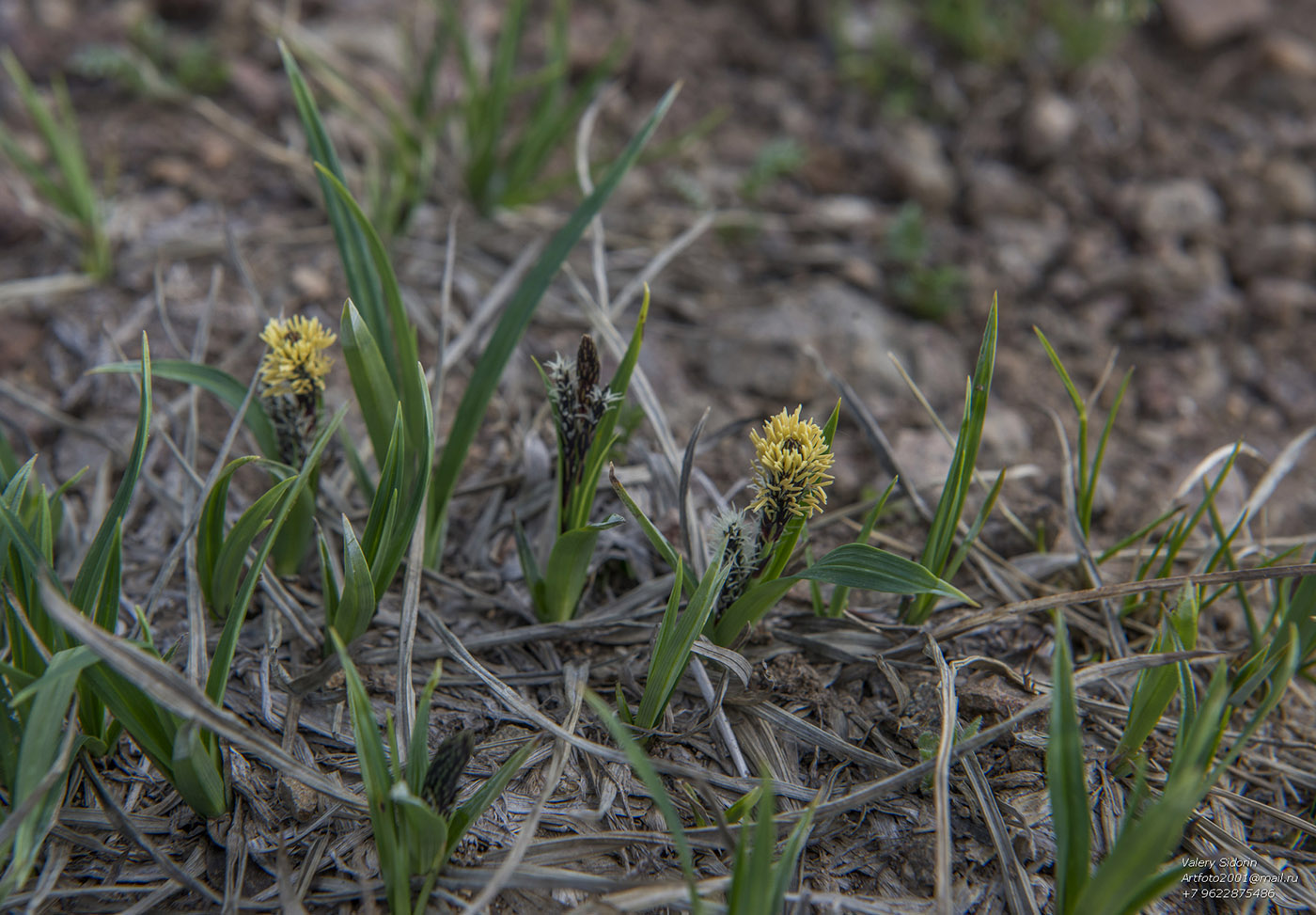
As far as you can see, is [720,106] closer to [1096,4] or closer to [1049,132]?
[1049,132]

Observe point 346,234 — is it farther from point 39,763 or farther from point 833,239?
point 833,239

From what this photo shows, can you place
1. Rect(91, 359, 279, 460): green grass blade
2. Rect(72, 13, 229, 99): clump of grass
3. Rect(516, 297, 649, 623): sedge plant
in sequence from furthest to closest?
1. Rect(72, 13, 229, 99): clump of grass
2. Rect(91, 359, 279, 460): green grass blade
3. Rect(516, 297, 649, 623): sedge plant

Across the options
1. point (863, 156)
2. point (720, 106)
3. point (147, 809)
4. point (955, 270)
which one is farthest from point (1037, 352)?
point (147, 809)

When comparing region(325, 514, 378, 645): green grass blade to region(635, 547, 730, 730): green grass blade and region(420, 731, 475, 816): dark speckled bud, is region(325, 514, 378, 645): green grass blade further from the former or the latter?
region(635, 547, 730, 730): green grass blade

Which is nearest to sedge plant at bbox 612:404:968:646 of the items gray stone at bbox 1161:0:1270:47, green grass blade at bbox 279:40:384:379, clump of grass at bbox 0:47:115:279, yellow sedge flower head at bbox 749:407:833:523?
yellow sedge flower head at bbox 749:407:833:523

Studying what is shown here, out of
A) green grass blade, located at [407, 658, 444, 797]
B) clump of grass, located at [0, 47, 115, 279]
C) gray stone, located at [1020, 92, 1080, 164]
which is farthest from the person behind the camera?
gray stone, located at [1020, 92, 1080, 164]

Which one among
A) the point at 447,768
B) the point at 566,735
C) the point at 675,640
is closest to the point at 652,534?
the point at 675,640
